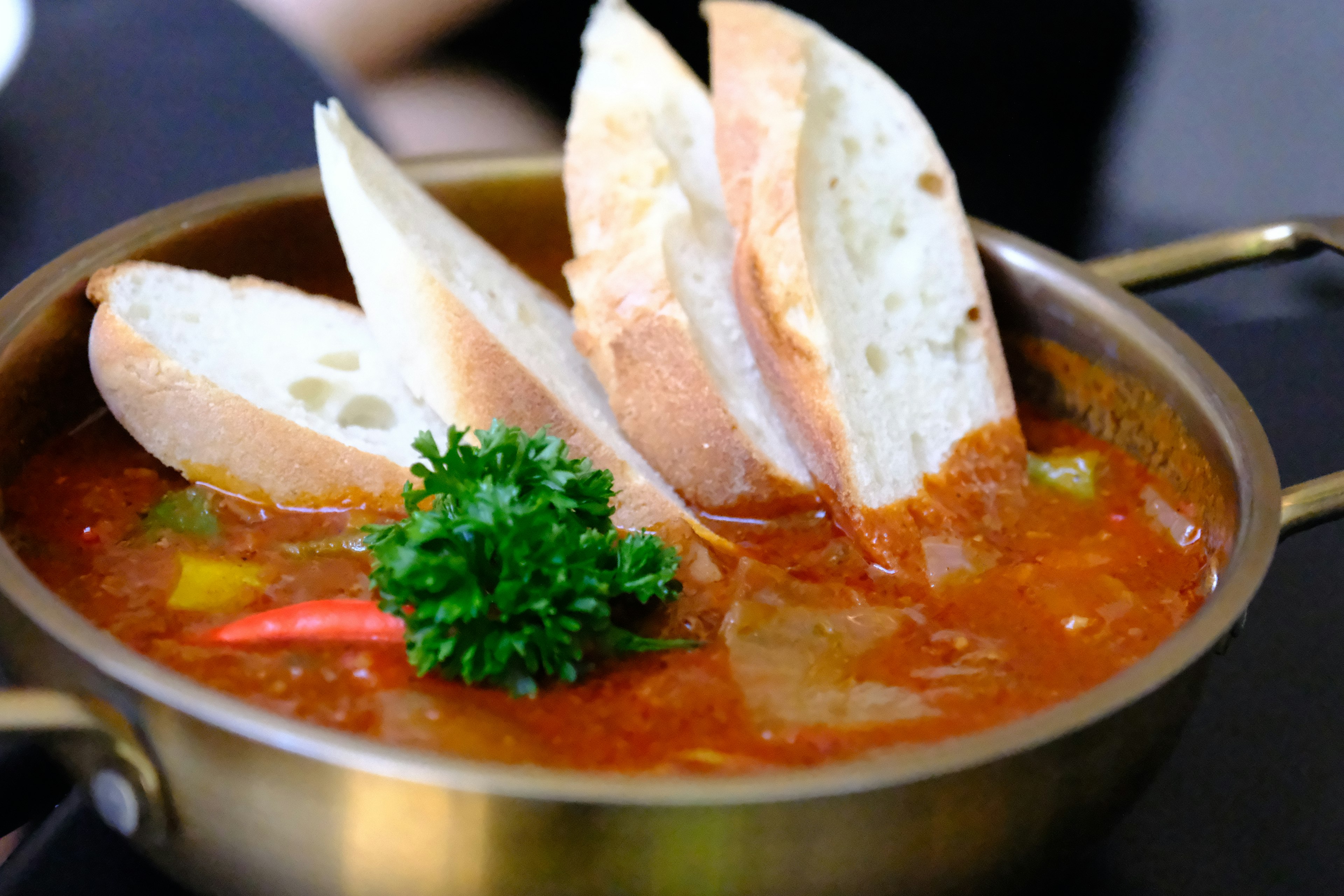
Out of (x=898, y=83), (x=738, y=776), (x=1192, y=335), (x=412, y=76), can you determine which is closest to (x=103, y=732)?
(x=738, y=776)

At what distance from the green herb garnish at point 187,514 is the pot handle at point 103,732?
56 cm

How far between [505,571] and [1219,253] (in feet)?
4.63

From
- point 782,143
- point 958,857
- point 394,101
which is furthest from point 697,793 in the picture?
point 394,101

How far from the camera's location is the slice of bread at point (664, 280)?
74.7 inches

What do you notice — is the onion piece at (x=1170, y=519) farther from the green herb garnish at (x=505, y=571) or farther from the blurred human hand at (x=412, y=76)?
the blurred human hand at (x=412, y=76)

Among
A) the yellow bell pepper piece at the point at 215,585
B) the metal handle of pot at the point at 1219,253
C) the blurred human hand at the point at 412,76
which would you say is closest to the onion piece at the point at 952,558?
the metal handle of pot at the point at 1219,253

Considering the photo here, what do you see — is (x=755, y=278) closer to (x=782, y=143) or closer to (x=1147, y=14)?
(x=782, y=143)

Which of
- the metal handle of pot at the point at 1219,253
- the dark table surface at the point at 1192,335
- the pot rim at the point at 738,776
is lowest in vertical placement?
the dark table surface at the point at 1192,335

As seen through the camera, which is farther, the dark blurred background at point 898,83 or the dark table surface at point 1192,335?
the dark blurred background at point 898,83

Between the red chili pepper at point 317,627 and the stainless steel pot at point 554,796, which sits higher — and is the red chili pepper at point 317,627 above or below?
below

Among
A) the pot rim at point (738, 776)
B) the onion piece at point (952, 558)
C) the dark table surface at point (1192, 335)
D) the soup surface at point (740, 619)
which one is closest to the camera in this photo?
the pot rim at point (738, 776)

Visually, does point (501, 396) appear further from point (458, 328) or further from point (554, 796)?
point (554, 796)

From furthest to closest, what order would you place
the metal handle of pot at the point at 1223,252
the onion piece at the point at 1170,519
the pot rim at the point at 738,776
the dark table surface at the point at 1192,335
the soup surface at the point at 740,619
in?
the metal handle of pot at the point at 1223,252 → the onion piece at the point at 1170,519 → the dark table surface at the point at 1192,335 → the soup surface at the point at 740,619 → the pot rim at the point at 738,776

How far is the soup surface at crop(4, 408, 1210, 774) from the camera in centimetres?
132
